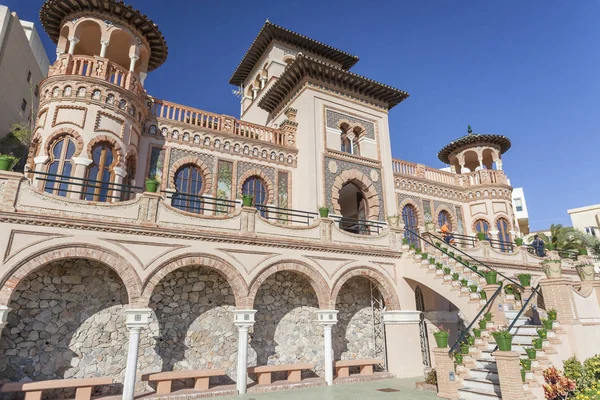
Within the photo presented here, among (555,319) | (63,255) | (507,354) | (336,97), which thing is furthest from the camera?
(336,97)

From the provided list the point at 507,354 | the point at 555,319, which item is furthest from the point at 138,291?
the point at 555,319

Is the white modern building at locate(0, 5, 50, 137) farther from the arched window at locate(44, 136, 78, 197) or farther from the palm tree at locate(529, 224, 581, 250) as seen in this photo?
the palm tree at locate(529, 224, 581, 250)

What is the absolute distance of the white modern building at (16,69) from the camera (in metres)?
23.0

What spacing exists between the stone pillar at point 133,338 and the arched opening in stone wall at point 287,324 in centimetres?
378

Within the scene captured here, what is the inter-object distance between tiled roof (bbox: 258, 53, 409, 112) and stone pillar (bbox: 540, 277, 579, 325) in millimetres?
12219

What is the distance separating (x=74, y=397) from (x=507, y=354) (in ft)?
34.8

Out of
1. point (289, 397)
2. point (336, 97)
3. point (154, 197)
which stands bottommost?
point (289, 397)

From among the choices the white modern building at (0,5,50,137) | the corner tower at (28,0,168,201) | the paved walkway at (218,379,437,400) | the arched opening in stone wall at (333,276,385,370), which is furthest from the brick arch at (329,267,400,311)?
the white modern building at (0,5,50,137)

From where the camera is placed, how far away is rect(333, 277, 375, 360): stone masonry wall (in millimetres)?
13852

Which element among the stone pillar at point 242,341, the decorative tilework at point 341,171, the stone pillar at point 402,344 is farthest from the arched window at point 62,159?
the stone pillar at point 402,344

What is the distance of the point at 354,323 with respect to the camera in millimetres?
14289

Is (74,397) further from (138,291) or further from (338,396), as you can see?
(338,396)

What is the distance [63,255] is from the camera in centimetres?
909

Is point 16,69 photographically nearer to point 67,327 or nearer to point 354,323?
point 67,327
